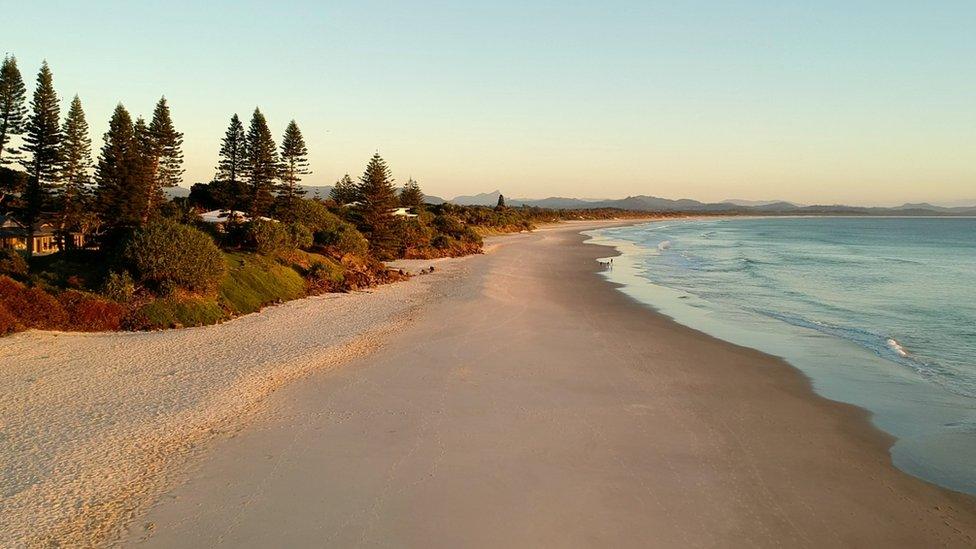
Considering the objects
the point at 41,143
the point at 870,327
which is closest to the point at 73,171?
the point at 41,143

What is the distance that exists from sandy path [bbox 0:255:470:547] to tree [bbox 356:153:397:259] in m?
20.8

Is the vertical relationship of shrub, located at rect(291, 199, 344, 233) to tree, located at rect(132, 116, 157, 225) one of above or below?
below

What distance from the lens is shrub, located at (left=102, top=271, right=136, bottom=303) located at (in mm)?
19297

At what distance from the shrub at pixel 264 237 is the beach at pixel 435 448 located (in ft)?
32.0

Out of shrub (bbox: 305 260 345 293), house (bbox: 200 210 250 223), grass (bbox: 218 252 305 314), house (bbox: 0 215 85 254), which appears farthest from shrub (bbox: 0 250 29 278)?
house (bbox: 0 215 85 254)

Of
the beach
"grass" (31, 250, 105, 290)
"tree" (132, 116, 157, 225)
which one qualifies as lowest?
the beach

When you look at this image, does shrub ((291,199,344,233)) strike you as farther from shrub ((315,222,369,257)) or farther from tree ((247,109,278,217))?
tree ((247,109,278,217))

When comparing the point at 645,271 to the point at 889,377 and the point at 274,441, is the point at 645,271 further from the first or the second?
the point at 274,441

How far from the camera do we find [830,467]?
9.86 meters

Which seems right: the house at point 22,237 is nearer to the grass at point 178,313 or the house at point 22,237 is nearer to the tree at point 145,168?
the tree at point 145,168

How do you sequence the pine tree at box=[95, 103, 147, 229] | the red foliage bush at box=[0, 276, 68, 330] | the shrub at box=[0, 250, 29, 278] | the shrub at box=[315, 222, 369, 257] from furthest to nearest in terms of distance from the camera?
the pine tree at box=[95, 103, 147, 229] < the shrub at box=[315, 222, 369, 257] < the shrub at box=[0, 250, 29, 278] < the red foliage bush at box=[0, 276, 68, 330]

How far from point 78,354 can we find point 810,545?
17240 mm

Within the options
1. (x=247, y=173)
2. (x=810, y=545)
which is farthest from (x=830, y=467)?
(x=247, y=173)

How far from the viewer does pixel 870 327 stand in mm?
22281
